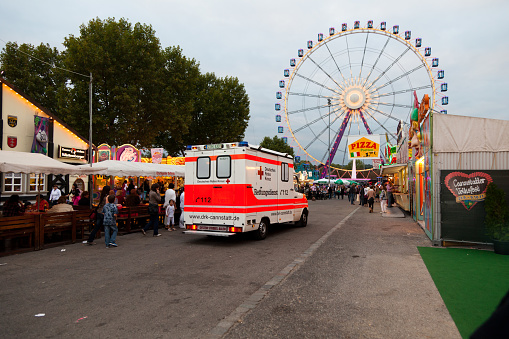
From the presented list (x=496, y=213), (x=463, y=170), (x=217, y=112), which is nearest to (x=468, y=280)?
(x=496, y=213)

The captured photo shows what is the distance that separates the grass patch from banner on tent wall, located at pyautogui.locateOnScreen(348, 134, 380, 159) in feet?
87.7

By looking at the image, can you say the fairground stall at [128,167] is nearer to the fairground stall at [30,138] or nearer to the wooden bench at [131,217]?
the fairground stall at [30,138]

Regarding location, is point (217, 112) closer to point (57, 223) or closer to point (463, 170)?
point (57, 223)

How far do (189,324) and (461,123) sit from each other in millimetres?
9006

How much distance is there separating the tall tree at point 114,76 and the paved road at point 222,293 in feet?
49.5

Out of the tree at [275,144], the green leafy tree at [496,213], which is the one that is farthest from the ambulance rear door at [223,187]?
the tree at [275,144]

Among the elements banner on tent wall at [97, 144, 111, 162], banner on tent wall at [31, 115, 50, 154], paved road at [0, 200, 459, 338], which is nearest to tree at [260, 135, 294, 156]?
banner on tent wall at [97, 144, 111, 162]

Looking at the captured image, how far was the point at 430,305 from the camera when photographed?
4789mm

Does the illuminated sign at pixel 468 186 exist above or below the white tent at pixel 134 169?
below

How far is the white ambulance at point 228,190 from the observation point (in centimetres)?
962

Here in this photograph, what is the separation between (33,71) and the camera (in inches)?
1196

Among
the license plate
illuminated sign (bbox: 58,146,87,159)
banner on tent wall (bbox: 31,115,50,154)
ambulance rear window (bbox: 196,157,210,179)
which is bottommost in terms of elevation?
the license plate

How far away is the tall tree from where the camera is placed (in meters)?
21.5

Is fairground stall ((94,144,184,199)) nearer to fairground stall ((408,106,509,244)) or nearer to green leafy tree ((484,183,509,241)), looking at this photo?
fairground stall ((408,106,509,244))
